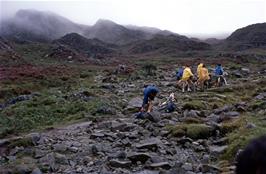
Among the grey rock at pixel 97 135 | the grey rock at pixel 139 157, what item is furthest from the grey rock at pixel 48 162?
the grey rock at pixel 97 135

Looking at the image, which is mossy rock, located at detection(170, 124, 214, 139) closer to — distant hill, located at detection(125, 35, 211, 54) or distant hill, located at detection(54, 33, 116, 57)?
distant hill, located at detection(125, 35, 211, 54)

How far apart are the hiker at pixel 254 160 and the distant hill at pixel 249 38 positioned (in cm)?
14230

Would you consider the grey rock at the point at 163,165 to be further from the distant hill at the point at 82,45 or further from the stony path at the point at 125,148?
the distant hill at the point at 82,45

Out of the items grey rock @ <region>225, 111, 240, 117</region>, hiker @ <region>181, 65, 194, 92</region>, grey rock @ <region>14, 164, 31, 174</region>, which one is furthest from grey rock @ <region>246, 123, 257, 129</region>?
hiker @ <region>181, 65, 194, 92</region>

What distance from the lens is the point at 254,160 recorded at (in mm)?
3613

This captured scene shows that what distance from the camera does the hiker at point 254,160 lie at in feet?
11.8

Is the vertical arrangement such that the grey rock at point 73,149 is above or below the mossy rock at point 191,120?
below

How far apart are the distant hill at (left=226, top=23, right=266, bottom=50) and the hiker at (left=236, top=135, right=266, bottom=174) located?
142m

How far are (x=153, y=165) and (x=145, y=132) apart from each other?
172 inches

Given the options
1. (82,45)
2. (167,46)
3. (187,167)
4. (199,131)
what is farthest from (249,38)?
(187,167)

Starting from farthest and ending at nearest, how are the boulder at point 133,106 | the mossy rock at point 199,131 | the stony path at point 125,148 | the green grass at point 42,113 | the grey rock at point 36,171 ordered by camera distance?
1. the boulder at point 133,106
2. the green grass at point 42,113
3. the mossy rock at point 199,131
4. the stony path at point 125,148
5. the grey rock at point 36,171

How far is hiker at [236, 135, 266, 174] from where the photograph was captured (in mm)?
3607

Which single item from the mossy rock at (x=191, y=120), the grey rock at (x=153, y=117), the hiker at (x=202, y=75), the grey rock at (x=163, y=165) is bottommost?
the grey rock at (x=163, y=165)

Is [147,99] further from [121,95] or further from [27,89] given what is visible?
[27,89]
